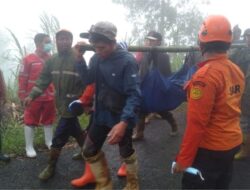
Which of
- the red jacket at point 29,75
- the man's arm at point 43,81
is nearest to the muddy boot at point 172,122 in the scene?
the red jacket at point 29,75

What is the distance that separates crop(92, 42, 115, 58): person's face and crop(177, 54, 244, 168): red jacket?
3.70 ft

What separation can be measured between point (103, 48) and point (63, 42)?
1.33 meters

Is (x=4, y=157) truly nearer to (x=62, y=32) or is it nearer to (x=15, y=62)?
(x=62, y=32)

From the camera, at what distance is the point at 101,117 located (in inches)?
147

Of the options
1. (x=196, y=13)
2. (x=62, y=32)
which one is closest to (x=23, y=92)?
(x=62, y=32)

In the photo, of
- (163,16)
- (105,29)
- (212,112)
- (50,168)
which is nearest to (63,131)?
(50,168)

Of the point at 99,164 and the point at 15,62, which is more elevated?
the point at 15,62

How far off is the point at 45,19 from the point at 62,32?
412 centimetres

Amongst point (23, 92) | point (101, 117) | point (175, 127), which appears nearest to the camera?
point (101, 117)

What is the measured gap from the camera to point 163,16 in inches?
701

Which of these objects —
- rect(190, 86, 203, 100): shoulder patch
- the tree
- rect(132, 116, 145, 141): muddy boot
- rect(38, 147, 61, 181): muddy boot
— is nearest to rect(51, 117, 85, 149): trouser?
rect(38, 147, 61, 181): muddy boot

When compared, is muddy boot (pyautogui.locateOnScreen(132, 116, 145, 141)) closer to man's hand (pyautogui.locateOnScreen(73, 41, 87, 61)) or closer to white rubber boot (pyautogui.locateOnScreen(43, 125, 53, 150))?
white rubber boot (pyautogui.locateOnScreen(43, 125, 53, 150))

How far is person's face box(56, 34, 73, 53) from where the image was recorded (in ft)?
15.3

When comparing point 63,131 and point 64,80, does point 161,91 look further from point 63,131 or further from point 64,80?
point 63,131
